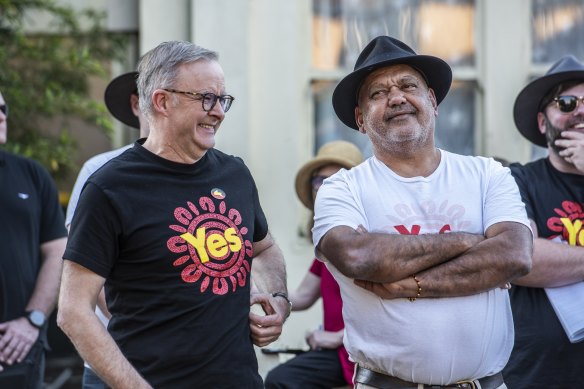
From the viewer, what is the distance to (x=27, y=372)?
14.2ft

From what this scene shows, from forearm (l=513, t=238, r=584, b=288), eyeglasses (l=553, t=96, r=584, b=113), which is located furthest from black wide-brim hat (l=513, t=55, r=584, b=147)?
forearm (l=513, t=238, r=584, b=288)

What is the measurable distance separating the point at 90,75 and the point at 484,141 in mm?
3056

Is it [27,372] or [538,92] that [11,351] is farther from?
[538,92]

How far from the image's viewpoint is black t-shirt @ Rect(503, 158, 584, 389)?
3.79 metres

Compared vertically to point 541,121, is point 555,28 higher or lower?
higher

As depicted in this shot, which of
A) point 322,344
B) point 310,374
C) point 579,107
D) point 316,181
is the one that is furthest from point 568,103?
point 310,374

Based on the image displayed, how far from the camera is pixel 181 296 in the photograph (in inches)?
115

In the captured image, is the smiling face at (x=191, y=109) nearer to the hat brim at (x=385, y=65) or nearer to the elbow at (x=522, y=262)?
the hat brim at (x=385, y=65)

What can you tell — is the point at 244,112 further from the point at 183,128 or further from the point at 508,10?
the point at 183,128

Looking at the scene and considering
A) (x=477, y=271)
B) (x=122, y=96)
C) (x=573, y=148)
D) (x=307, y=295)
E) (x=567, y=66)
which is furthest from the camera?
(x=307, y=295)

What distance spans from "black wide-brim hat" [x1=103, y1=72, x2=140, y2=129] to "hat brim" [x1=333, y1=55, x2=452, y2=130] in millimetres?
1372

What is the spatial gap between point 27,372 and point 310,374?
159cm

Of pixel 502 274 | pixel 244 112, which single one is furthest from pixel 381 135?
pixel 244 112

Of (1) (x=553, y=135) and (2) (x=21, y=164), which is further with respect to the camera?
(2) (x=21, y=164)
